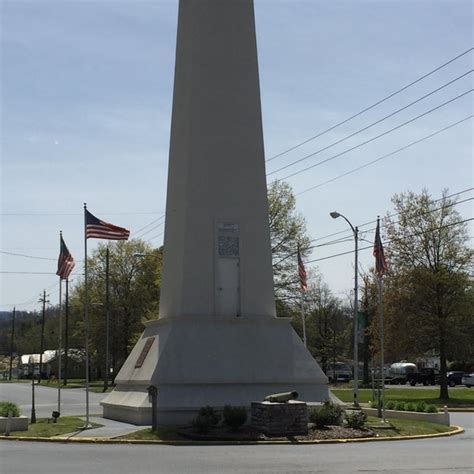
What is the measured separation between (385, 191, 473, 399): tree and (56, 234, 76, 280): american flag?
894 inches

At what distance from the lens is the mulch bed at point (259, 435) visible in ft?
64.2

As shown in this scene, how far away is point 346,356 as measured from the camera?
88.9 metres

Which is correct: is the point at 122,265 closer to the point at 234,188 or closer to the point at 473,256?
the point at 473,256

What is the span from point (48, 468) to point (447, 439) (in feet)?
40.4

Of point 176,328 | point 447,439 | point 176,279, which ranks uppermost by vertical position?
point 176,279

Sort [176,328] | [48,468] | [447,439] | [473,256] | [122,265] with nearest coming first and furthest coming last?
[48,468] < [447,439] < [176,328] < [473,256] < [122,265]

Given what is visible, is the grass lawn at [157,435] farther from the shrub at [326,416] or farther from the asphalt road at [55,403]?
the asphalt road at [55,403]

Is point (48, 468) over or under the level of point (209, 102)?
under

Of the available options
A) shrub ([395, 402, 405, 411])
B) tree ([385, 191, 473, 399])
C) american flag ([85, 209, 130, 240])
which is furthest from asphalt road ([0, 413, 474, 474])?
tree ([385, 191, 473, 399])

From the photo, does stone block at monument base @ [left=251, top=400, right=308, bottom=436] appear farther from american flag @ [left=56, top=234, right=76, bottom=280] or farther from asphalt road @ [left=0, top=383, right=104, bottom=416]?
asphalt road @ [left=0, top=383, right=104, bottom=416]

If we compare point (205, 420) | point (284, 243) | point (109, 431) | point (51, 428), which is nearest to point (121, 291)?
point (284, 243)

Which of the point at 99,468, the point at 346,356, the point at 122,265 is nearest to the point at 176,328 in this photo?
the point at 99,468

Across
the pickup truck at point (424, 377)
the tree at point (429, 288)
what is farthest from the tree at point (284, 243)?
the pickup truck at point (424, 377)

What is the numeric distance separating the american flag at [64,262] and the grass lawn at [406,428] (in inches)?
481
